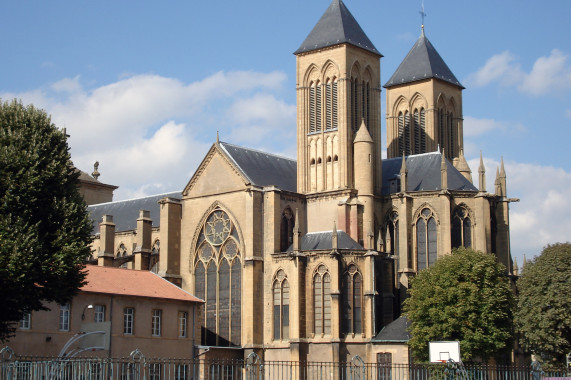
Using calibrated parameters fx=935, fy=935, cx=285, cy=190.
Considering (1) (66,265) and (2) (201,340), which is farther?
(2) (201,340)

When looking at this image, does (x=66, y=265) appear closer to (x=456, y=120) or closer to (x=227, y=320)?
(x=227, y=320)

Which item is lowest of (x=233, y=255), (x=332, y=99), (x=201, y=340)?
(x=201, y=340)

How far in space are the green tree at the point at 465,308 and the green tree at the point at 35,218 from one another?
22.1m

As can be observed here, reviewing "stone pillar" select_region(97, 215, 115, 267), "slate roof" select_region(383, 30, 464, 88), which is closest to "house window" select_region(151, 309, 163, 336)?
"stone pillar" select_region(97, 215, 115, 267)

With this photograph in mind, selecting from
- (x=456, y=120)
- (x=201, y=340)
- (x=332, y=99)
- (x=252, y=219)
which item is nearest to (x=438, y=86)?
(x=456, y=120)

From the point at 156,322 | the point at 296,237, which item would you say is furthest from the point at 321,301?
the point at 156,322

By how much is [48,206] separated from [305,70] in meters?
33.5

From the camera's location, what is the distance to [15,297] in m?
40.2

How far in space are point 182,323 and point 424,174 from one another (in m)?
21.7

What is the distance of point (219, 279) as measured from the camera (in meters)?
67.5

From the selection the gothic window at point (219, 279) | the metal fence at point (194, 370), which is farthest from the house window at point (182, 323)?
the gothic window at point (219, 279)

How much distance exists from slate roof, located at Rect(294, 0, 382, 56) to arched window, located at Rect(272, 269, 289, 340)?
721 inches

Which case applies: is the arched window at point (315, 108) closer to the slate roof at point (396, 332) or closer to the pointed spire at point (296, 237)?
the pointed spire at point (296, 237)

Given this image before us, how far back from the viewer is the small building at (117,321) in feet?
169
